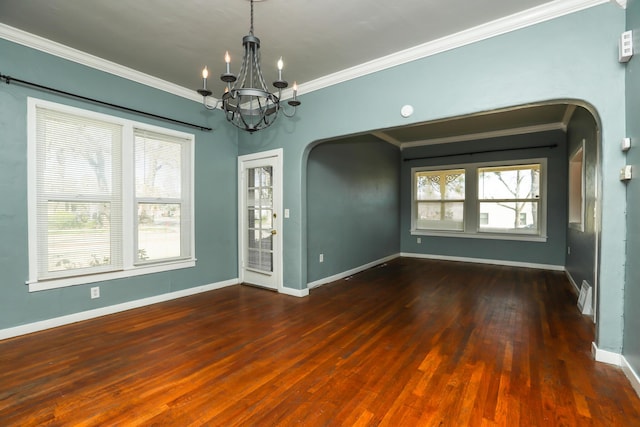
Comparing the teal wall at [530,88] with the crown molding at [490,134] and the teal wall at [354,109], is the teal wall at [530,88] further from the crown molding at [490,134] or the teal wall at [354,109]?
the crown molding at [490,134]

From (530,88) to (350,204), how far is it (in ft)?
10.8

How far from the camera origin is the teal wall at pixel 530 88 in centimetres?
221

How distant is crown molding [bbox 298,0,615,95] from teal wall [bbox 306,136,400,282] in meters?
1.30

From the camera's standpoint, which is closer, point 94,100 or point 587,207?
point 94,100

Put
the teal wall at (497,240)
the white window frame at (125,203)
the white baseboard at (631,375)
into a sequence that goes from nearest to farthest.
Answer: the white baseboard at (631,375)
the white window frame at (125,203)
the teal wall at (497,240)

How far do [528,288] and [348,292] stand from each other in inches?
107

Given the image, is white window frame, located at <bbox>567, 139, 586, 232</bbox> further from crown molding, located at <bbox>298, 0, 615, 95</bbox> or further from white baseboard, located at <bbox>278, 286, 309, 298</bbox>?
white baseboard, located at <bbox>278, 286, 309, 298</bbox>

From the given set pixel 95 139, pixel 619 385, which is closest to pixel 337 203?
pixel 95 139

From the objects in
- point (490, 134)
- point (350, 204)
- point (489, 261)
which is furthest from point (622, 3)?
point (489, 261)

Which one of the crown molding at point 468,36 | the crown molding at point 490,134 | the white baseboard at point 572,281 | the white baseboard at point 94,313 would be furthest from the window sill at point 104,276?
the crown molding at point 490,134

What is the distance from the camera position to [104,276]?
3.32m

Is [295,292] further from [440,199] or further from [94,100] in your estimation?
[440,199]

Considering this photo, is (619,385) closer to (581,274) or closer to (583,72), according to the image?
(583,72)

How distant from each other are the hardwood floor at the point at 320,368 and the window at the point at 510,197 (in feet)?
8.80
